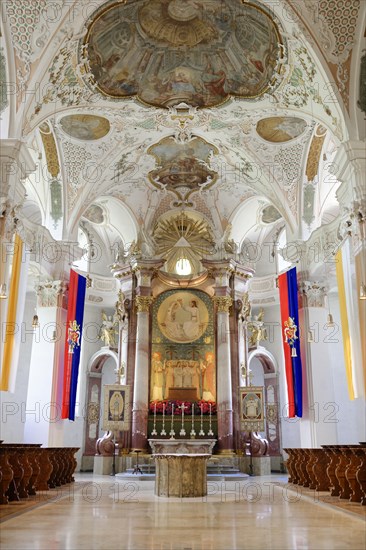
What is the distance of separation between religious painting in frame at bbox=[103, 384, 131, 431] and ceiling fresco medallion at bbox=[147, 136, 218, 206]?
7.64 metres

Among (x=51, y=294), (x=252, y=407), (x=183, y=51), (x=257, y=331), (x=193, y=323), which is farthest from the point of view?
(x=257, y=331)

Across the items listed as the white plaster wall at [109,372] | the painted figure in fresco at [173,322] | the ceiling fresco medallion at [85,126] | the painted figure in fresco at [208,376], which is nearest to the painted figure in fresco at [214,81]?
the ceiling fresco medallion at [85,126]

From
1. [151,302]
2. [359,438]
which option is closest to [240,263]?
[151,302]

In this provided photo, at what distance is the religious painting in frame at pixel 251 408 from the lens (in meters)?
17.2

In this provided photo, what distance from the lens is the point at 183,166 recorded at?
19.0 metres

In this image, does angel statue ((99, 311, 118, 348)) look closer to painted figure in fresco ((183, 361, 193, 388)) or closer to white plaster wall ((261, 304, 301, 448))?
painted figure in fresco ((183, 361, 193, 388))

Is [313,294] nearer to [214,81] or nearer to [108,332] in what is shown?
[214,81]

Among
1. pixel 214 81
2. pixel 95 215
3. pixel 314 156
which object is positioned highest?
pixel 214 81

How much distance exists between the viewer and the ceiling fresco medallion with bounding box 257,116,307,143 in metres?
15.2

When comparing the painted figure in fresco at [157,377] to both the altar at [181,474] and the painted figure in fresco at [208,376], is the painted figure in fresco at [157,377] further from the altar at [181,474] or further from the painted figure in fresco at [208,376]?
the altar at [181,474]

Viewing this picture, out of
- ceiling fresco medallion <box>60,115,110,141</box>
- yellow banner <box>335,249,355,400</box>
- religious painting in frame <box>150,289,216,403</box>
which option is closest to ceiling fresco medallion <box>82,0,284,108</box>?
ceiling fresco medallion <box>60,115,110,141</box>

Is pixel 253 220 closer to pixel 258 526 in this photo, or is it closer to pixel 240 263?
pixel 240 263

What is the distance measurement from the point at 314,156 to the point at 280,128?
1.44 meters

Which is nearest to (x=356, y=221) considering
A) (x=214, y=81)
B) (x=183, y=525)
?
(x=214, y=81)
